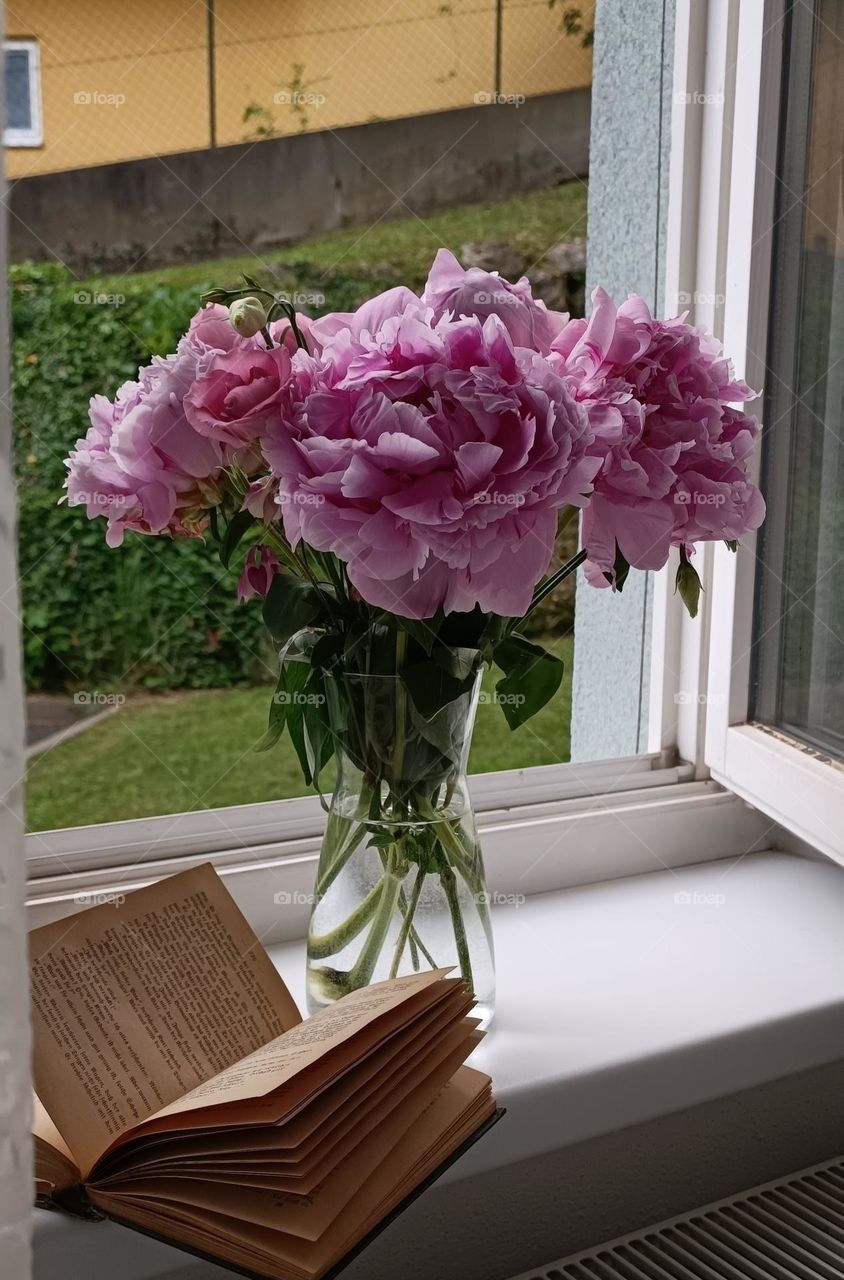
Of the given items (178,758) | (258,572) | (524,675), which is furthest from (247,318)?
(178,758)

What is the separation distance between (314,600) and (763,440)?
0.50 meters

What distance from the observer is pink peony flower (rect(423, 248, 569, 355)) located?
2.10 feet

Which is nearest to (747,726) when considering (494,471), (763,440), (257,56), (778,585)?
(778,585)

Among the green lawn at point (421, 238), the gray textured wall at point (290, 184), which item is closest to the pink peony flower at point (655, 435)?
the gray textured wall at point (290, 184)

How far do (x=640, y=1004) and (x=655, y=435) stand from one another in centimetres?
45

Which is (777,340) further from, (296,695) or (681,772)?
(296,695)

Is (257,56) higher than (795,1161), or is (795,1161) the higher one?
(257,56)

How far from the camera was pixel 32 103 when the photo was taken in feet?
3.96

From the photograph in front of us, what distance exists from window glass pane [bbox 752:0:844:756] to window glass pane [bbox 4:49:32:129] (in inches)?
27.8

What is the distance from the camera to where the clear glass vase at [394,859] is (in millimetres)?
Answer: 737

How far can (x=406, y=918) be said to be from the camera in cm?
76

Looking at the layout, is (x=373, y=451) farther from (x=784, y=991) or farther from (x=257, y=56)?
(x=257, y=56)

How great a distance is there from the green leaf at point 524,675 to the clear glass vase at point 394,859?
0.02 meters

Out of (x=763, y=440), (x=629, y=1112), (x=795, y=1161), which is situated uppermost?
(x=763, y=440)
